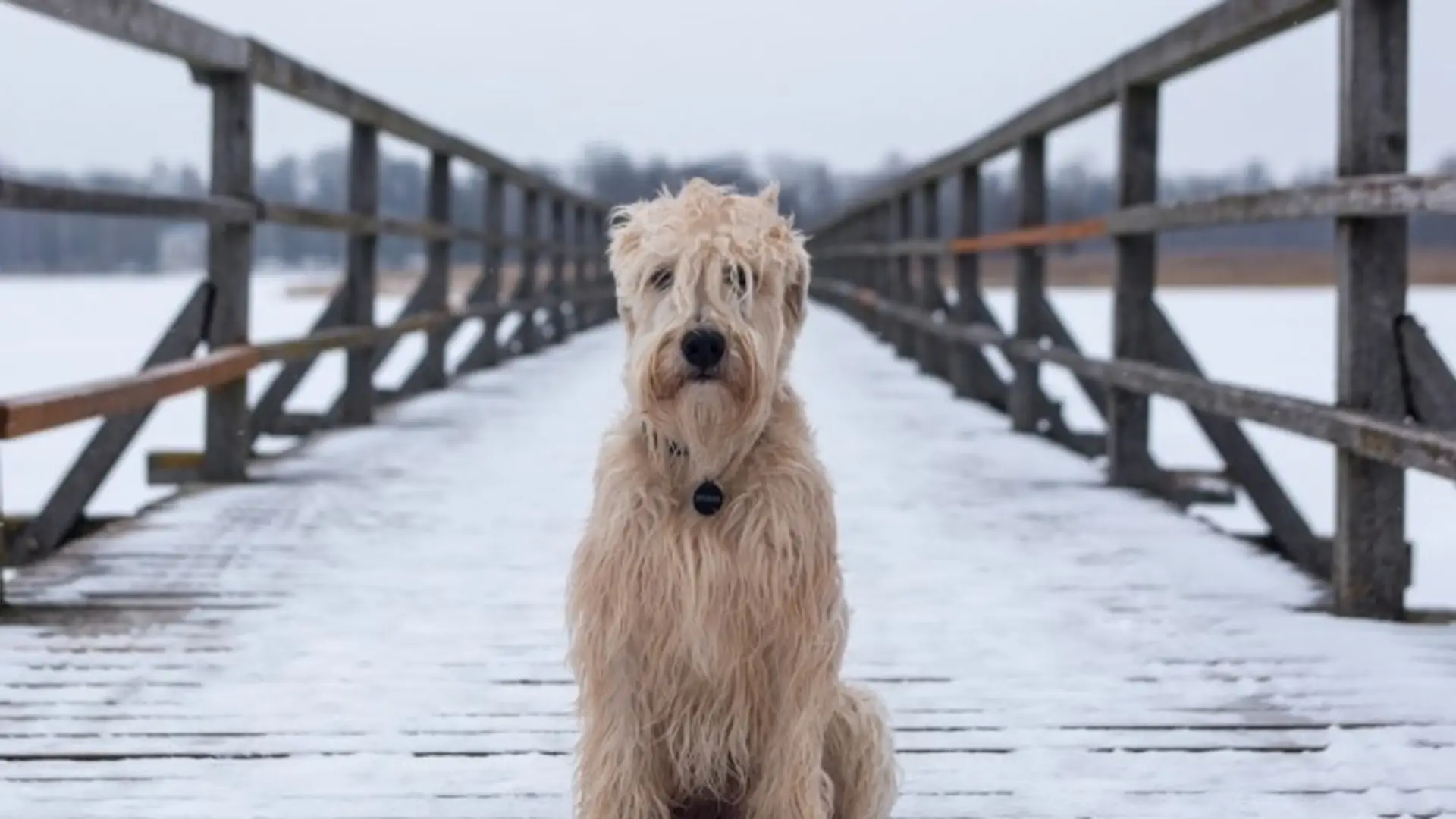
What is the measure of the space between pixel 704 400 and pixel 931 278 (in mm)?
10223

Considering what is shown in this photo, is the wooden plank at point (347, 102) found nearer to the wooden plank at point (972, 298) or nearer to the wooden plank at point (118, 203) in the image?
the wooden plank at point (118, 203)

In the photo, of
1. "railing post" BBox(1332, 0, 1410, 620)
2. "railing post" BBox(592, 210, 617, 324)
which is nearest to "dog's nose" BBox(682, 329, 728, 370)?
"railing post" BBox(1332, 0, 1410, 620)

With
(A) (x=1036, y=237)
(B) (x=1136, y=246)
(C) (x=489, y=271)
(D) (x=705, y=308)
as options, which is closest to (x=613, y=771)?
(D) (x=705, y=308)

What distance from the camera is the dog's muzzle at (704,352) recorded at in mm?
2527

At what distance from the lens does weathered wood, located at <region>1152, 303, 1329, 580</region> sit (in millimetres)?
5180

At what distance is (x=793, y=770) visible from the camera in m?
2.56

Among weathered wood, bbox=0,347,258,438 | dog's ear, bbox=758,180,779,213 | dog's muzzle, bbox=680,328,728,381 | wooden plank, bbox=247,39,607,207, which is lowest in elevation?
weathered wood, bbox=0,347,258,438

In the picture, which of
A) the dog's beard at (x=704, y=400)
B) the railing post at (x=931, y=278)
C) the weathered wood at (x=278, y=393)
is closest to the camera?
the dog's beard at (x=704, y=400)

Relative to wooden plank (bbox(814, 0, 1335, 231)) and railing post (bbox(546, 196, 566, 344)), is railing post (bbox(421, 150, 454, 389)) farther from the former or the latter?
railing post (bbox(546, 196, 566, 344))

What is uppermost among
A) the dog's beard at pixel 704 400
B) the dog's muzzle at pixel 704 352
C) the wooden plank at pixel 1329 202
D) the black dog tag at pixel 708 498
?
the wooden plank at pixel 1329 202

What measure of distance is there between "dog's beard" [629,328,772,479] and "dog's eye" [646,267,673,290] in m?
0.10

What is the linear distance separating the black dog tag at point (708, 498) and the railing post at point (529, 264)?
38.9 ft

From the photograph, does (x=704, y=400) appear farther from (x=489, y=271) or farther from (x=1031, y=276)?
(x=489, y=271)

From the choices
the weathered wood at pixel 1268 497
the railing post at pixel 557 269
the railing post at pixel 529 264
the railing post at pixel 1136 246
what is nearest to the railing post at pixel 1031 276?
the railing post at pixel 1136 246
